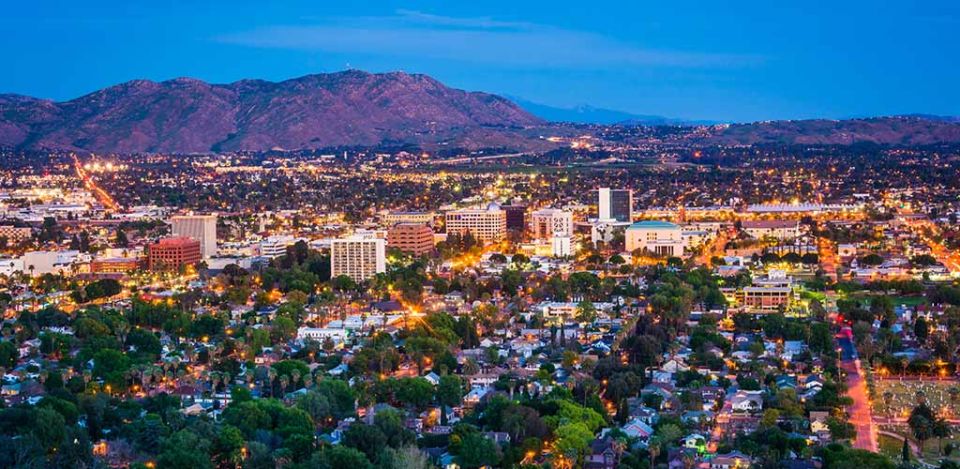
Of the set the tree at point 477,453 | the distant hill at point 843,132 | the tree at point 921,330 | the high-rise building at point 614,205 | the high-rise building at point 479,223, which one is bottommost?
the tree at point 477,453

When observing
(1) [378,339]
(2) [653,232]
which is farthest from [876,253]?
(1) [378,339]

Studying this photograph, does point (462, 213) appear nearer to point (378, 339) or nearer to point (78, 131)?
point (378, 339)

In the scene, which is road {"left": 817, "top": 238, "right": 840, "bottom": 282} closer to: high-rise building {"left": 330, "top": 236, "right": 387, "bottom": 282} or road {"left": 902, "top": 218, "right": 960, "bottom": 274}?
road {"left": 902, "top": 218, "right": 960, "bottom": 274}

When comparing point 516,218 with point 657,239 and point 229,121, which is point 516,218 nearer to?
point 657,239

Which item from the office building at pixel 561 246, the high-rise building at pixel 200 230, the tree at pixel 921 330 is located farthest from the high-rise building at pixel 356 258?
the tree at pixel 921 330

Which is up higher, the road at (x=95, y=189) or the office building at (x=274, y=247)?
the road at (x=95, y=189)

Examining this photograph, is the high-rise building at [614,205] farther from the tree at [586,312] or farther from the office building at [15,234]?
the tree at [586,312]

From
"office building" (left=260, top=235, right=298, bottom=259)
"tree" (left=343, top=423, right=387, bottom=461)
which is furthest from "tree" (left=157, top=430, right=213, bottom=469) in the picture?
"office building" (left=260, top=235, right=298, bottom=259)
